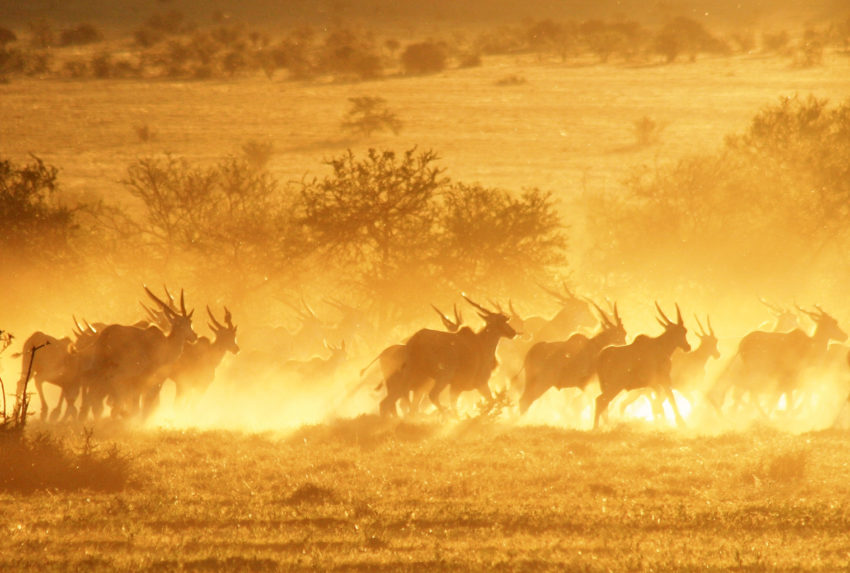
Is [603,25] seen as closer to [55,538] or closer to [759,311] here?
[759,311]

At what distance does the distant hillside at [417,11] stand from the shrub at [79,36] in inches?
325

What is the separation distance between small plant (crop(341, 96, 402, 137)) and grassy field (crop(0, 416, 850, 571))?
187ft

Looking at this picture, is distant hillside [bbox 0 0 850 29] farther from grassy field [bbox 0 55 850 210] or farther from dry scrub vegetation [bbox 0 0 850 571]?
dry scrub vegetation [bbox 0 0 850 571]

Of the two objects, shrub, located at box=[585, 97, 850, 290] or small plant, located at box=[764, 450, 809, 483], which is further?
shrub, located at box=[585, 97, 850, 290]

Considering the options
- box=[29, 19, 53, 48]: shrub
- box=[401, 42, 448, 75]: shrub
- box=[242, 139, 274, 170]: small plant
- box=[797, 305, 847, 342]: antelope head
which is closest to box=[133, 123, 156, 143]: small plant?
box=[242, 139, 274, 170]: small plant

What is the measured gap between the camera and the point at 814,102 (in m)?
41.6

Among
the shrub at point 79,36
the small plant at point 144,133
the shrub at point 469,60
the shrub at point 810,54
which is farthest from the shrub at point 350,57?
the shrub at point 810,54

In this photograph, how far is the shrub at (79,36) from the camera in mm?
114562

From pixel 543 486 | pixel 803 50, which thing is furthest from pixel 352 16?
pixel 543 486

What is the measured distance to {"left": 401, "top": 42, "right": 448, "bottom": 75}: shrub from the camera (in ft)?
343

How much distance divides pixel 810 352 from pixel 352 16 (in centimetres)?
11642

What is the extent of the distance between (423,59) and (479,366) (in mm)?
84696

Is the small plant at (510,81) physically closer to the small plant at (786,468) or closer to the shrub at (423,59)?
the shrub at (423,59)

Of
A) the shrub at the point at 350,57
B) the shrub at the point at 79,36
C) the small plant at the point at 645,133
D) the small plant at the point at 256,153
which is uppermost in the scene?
the shrub at the point at 79,36
